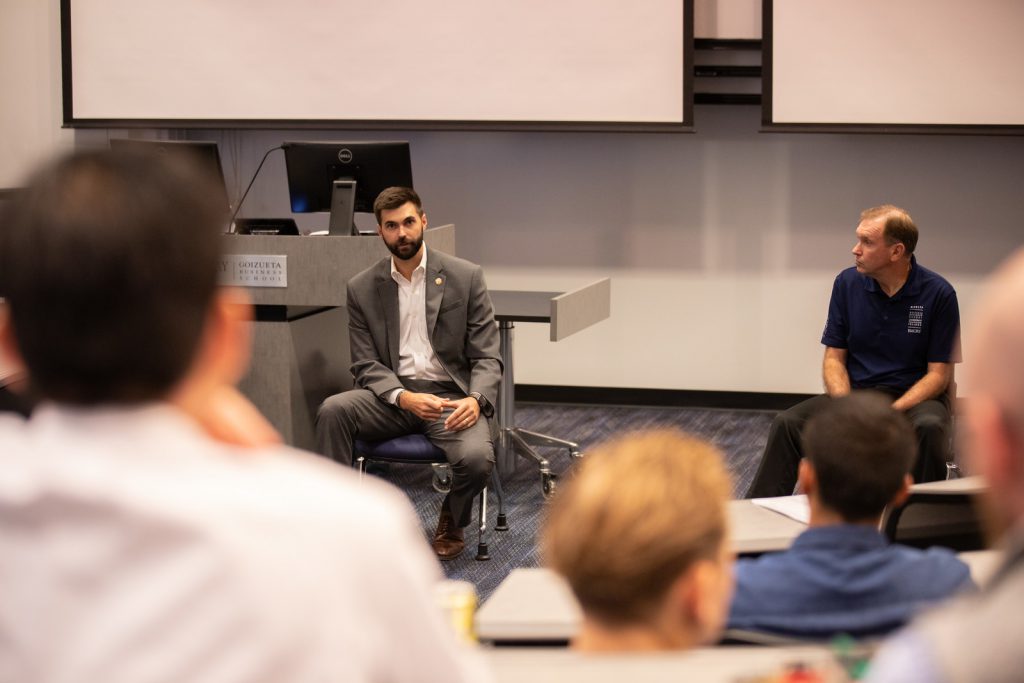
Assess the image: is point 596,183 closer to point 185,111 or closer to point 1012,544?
point 185,111

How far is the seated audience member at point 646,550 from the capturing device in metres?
1.16

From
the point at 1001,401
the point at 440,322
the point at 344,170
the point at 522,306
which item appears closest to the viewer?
the point at 1001,401

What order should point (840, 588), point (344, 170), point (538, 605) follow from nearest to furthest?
point (840, 588) → point (538, 605) → point (344, 170)

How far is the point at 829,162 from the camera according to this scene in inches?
235

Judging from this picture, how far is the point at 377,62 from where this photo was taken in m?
6.07

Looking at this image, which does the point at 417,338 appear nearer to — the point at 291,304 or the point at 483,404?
the point at 483,404

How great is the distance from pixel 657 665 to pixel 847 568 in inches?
24.6

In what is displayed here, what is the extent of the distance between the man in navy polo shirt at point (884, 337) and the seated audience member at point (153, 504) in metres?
3.18

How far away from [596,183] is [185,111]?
2191mm

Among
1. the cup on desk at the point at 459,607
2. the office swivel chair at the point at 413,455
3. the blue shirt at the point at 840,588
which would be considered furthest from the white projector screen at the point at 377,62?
the cup on desk at the point at 459,607

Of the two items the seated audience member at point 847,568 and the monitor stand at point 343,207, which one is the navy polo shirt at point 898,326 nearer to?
the monitor stand at point 343,207

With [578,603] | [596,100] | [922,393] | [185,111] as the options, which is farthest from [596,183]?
[578,603]

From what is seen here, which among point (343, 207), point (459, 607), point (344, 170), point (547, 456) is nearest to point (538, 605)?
point (459, 607)

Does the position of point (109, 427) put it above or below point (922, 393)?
above
